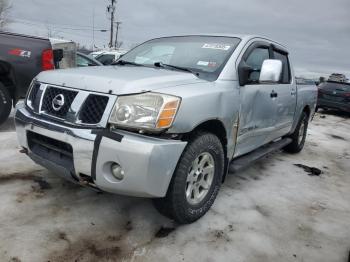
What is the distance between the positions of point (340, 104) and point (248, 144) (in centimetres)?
1139

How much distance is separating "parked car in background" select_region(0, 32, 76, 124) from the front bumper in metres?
3.02

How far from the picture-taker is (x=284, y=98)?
4352mm

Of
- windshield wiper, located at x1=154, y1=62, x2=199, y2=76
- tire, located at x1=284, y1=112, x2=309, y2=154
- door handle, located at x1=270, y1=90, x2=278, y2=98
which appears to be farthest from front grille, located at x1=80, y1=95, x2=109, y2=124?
tire, located at x1=284, y1=112, x2=309, y2=154

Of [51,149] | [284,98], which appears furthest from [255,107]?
[51,149]

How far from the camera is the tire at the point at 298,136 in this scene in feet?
18.5

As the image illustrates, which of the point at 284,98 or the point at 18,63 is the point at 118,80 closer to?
the point at 284,98

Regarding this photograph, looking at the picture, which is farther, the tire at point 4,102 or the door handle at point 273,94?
the tire at point 4,102

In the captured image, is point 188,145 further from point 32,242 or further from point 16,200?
point 16,200

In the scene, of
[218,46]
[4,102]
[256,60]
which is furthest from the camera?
[4,102]

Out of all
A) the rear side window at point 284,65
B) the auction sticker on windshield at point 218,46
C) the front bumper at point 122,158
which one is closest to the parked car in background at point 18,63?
the auction sticker on windshield at point 218,46

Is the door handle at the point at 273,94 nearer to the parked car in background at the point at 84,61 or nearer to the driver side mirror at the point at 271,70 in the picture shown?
the driver side mirror at the point at 271,70

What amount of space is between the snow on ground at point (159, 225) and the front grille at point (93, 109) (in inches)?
34.3

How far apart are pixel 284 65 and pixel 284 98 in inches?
27.8

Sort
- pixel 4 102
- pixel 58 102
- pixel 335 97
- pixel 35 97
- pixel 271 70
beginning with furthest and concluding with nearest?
pixel 335 97
pixel 4 102
pixel 271 70
pixel 35 97
pixel 58 102
